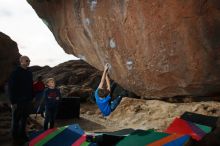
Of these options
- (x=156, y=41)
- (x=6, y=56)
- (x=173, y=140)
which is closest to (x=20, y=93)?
(x=173, y=140)

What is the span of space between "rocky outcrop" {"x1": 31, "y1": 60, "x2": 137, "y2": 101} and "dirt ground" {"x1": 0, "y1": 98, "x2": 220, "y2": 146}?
107 inches

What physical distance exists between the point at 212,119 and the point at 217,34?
1876 mm

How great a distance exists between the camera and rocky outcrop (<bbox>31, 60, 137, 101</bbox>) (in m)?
12.3

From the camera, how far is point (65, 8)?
9.20m

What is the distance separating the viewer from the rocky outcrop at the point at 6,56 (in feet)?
43.7

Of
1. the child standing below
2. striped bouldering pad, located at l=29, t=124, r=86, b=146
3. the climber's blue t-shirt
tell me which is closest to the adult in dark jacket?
striped bouldering pad, located at l=29, t=124, r=86, b=146

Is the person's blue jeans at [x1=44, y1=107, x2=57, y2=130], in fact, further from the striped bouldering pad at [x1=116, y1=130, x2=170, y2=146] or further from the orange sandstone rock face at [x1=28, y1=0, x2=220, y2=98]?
the striped bouldering pad at [x1=116, y1=130, x2=170, y2=146]

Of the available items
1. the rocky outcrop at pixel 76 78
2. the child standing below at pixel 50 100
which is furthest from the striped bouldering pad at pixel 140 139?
the rocky outcrop at pixel 76 78

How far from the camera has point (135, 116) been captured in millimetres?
8688

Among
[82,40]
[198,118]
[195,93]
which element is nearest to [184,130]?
[198,118]

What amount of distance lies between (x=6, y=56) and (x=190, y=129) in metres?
11.0

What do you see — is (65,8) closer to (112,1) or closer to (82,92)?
(112,1)

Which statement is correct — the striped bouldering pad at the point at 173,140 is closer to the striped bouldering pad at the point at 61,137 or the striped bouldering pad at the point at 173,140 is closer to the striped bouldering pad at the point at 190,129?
the striped bouldering pad at the point at 190,129

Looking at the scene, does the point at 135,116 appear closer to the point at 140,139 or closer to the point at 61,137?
the point at 61,137
